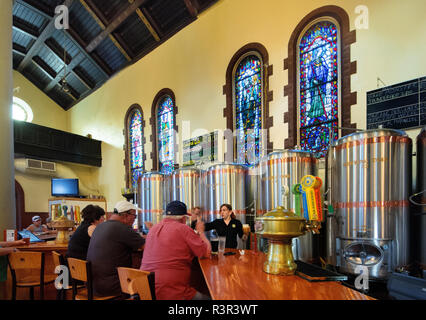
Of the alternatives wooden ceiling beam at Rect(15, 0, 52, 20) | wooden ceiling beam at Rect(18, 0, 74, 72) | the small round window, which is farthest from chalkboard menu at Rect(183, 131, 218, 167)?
the small round window

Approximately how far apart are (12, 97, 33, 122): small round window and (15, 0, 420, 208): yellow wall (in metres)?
1.86

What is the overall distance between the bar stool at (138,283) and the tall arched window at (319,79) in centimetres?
455

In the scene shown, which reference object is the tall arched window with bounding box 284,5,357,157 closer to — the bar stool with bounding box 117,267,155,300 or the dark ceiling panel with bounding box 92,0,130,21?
the bar stool with bounding box 117,267,155,300

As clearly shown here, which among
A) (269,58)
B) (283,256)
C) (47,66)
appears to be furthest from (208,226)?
(47,66)

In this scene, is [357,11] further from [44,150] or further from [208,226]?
[44,150]

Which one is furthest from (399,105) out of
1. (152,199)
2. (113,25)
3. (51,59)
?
(51,59)

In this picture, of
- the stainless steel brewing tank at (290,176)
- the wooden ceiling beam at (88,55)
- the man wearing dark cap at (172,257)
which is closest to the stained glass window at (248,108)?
the stainless steel brewing tank at (290,176)

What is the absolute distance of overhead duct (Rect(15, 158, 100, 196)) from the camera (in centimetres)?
1041

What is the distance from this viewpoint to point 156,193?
7.46m

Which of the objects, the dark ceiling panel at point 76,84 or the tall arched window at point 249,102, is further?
the dark ceiling panel at point 76,84

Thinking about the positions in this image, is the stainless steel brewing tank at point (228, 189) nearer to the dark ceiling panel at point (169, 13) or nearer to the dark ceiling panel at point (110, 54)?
the dark ceiling panel at point (169, 13)

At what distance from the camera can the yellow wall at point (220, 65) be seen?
4766 mm

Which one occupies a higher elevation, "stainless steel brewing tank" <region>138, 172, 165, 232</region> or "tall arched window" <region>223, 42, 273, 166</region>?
"tall arched window" <region>223, 42, 273, 166</region>
